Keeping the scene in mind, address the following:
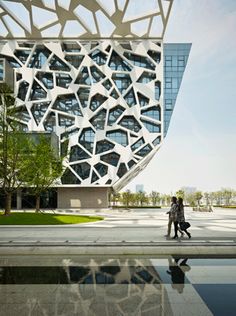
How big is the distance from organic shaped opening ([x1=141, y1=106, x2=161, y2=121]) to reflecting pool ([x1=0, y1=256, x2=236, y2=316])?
1329 inches

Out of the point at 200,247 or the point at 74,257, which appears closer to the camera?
the point at 74,257

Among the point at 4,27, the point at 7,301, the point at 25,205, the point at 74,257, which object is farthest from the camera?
the point at 25,205

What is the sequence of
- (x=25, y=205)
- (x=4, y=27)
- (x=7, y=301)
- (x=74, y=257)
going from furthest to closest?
(x=25, y=205), (x=4, y=27), (x=74, y=257), (x=7, y=301)

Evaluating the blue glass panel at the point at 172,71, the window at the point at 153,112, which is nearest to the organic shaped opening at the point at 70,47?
the blue glass panel at the point at 172,71

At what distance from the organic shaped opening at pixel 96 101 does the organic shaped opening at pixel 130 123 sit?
418 cm

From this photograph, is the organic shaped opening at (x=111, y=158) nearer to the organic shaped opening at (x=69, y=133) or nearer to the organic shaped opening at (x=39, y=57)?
the organic shaped opening at (x=69, y=133)

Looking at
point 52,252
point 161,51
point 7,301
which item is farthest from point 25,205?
point 7,301

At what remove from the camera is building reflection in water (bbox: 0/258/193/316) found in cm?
493

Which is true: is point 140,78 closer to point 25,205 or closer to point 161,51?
point 161,51

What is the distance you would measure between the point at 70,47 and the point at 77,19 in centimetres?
616

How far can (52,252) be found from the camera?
959 centimetres

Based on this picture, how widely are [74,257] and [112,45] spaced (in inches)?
1501

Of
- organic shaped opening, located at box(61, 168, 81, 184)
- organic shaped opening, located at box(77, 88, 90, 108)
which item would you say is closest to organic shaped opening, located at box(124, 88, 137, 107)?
organic shaped opening, located at box(77, 88, 90, 108)

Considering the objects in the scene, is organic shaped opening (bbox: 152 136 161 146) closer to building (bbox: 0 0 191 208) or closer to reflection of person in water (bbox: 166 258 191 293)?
building (bbox: 0 0 191 208)
